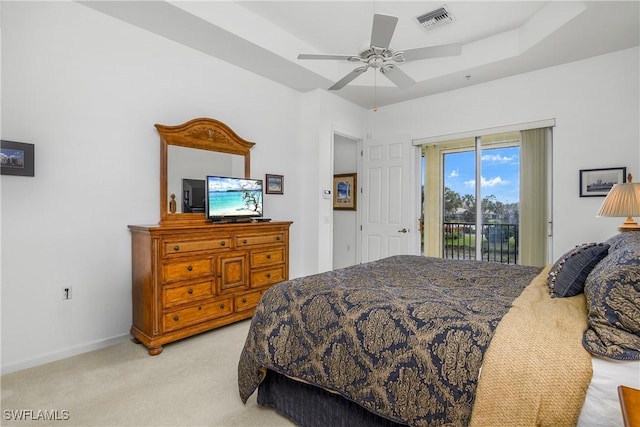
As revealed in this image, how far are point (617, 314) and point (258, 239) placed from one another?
294 cm

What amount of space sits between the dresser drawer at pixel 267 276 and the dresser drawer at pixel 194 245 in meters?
0.49

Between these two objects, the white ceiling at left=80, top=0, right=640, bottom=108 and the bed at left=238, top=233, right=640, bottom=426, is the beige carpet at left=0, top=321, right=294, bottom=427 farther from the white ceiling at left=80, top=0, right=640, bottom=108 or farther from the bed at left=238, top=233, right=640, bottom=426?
the white ceiling at left=80, top=0, right=640, bottom=108

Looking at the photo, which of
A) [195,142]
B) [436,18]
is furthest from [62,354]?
[436,18]

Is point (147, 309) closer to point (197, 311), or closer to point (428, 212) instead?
point (197, 311)

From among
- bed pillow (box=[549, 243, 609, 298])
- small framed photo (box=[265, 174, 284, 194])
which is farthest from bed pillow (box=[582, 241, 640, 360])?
small framed photo (box=[265, 174, 284, 194])

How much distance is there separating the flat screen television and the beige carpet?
1.30 meters

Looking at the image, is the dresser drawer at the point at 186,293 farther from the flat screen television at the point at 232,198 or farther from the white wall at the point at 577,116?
the white wall at the point at 577,116

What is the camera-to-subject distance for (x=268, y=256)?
12.0 feet

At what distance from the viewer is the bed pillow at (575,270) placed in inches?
65.3

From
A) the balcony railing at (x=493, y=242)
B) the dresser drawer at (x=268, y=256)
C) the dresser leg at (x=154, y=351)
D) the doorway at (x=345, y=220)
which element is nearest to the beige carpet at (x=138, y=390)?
the dresser leg at (x=154, y=351)

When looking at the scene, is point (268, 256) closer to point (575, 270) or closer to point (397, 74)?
point (397, 74)

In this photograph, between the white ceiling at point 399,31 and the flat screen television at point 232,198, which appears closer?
the white ceiling at point 399,31

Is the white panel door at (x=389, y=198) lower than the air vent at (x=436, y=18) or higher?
lower

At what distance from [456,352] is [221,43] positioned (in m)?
3.36
